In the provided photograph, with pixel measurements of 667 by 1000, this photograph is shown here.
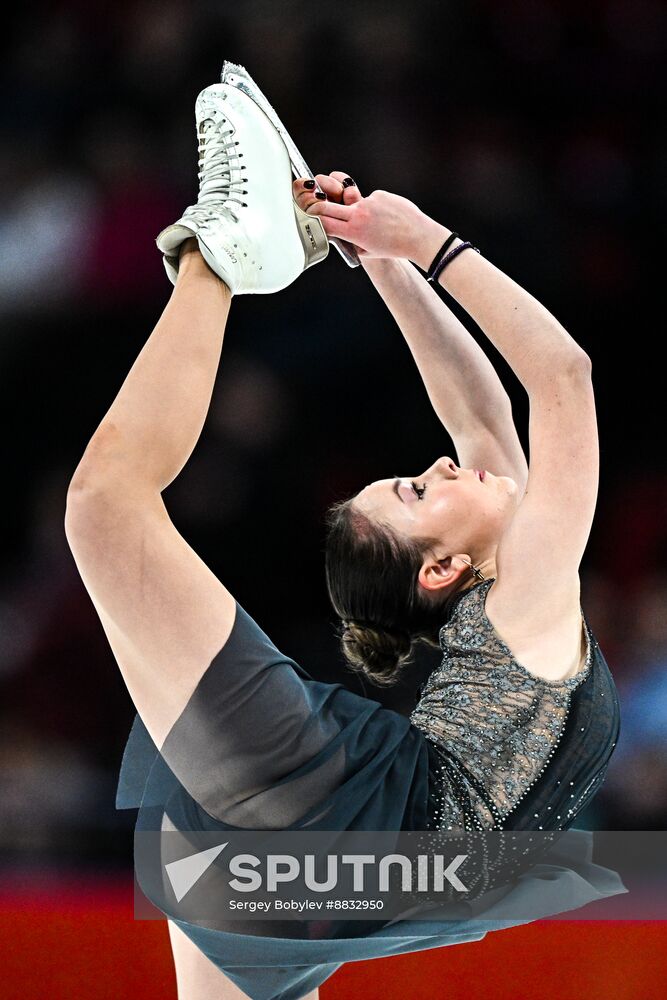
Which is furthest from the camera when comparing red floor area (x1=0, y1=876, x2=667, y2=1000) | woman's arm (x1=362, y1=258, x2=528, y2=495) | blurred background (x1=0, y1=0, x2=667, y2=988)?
blurred background (x1=0, y1=0, x2=667, y2=988)

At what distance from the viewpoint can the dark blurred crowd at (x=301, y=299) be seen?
274 cm

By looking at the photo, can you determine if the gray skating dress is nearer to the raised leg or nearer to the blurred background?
the raised leg

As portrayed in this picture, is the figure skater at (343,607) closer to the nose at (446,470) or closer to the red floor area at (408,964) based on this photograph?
the nose at (446,470)

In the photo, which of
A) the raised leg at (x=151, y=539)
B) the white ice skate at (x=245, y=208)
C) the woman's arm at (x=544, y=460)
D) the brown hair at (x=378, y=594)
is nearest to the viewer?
the raised leg at (x=151, y=539)

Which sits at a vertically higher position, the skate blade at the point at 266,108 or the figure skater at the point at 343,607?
the skate blade at the point at 266,108

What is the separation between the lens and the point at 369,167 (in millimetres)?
2998

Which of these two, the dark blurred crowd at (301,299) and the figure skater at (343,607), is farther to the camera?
the dark blurred crowd at (301,299)

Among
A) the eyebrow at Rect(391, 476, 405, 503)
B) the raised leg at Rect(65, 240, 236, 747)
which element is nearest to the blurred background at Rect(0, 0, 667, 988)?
the eyebrow at Rect(391, 476, 405, 503)

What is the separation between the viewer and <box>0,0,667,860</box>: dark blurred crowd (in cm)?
274

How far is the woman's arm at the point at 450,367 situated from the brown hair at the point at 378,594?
10.3 inches

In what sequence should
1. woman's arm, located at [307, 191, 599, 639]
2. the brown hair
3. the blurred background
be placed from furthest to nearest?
the blurred background → the brown hair → woman's arm, located at [307, 191, 599, 639]

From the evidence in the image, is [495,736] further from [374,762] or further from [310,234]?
[310,234]

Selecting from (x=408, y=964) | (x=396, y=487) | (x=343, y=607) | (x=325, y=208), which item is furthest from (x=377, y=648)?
(x=408, y=964)

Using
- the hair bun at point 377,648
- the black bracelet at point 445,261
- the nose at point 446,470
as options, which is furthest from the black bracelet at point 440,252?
the hair bun at point 377,648
